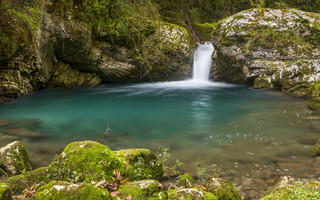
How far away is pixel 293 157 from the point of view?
14.6 ft

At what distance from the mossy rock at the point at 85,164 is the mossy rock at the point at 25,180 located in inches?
4.5

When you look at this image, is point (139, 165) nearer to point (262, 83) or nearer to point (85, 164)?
point (85, 164)

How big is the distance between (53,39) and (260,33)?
34.6ft

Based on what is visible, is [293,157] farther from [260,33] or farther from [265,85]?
[260,33]

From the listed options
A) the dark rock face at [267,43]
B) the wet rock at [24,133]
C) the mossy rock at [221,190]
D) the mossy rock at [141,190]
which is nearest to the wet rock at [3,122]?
the wet rock at [24,133]

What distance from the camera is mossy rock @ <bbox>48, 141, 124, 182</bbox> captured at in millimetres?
2840

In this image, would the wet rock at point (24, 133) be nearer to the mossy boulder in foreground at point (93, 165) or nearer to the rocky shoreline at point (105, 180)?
the rocky shoreline at point (105, 180)

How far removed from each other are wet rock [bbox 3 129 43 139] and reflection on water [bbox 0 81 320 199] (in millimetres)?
23

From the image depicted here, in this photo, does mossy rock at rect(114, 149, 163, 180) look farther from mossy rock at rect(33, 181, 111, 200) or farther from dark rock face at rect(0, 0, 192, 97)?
dark rock face at rect(0, 0, 192, 97)

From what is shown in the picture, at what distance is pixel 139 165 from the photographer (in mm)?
3256

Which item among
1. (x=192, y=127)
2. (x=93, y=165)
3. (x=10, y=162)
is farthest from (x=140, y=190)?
(x=192, y=127)

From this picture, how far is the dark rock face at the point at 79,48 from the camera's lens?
Result: 29.8 feet

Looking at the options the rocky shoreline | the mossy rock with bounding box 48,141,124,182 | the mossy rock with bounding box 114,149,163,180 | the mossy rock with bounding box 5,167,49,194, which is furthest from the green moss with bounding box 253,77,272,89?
the mossy rock with bounding box 5,167,49,194

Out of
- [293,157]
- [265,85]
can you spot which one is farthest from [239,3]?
[293,157]
